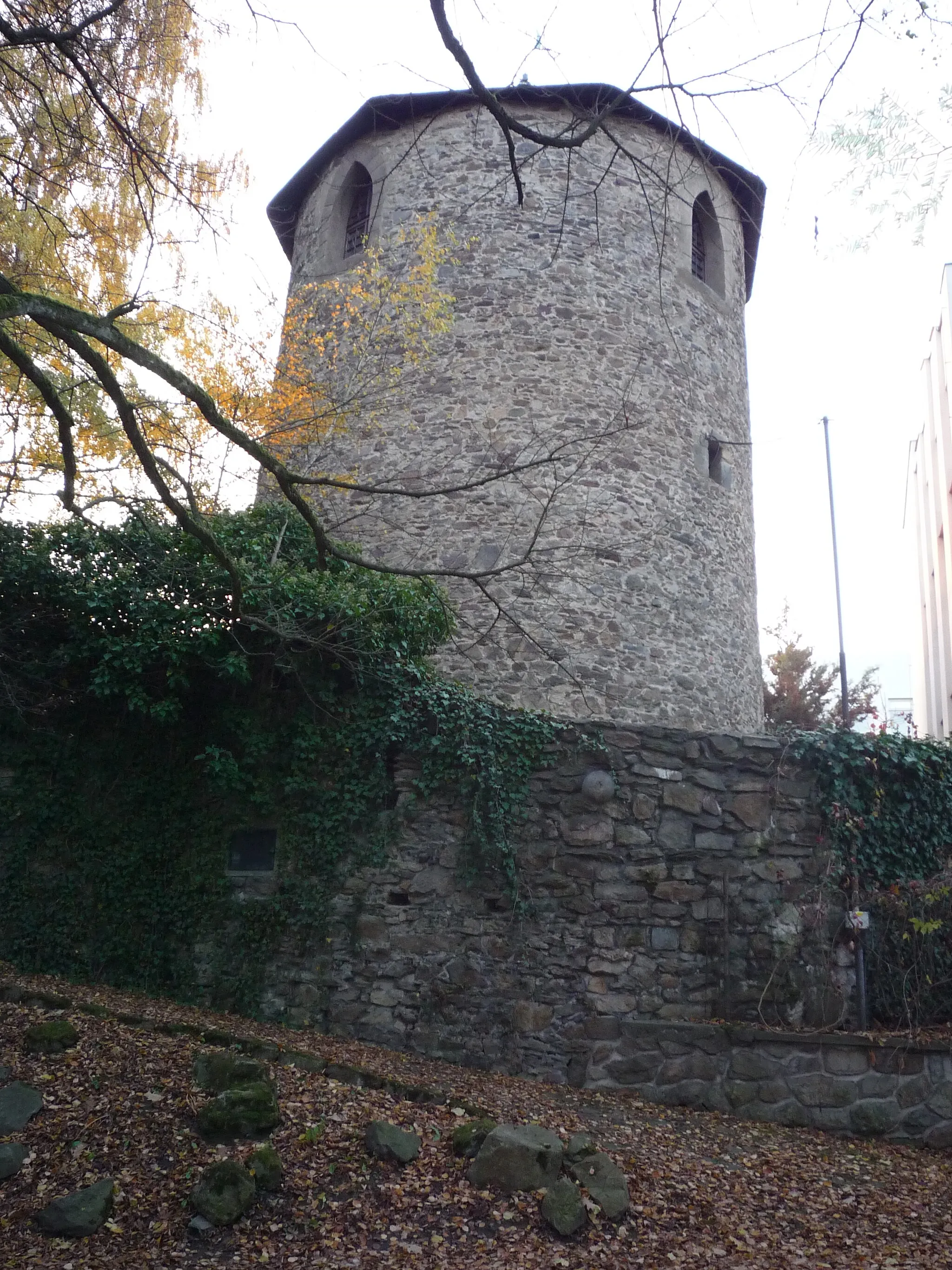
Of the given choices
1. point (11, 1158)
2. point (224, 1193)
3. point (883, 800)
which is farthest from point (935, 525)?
point (11, 1158)

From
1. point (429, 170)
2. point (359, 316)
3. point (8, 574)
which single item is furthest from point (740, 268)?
point (8, 574)

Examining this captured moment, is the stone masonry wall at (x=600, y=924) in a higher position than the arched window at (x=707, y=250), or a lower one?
lower

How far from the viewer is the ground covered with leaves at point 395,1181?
399 cm

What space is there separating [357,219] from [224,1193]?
11147 mm

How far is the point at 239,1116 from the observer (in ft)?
14.9

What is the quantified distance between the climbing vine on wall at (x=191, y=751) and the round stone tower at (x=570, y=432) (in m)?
2.52

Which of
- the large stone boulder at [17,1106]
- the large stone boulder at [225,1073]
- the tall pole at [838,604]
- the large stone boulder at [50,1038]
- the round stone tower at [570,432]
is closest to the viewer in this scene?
the large stone boulder at [17,1106]

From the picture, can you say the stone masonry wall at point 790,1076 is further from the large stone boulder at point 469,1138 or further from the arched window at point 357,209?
the arched window at point 357,209

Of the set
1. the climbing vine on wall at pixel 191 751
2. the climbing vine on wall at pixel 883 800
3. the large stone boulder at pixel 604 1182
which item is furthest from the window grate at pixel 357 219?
the large stone boulder at pixel 604 1182

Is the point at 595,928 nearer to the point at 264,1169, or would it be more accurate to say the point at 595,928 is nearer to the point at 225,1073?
the point at 225,1073

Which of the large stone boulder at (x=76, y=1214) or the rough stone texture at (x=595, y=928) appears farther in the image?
the rough stone texture at (x=595, y=928)

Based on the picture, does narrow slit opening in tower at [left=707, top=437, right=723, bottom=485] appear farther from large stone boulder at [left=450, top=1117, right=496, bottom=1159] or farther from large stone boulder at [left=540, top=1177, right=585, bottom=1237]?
large stone boulder at [left=540, top=1177, right=585, bottom=1237]

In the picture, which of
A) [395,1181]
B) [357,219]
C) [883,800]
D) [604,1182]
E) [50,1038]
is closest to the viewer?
[395,1181]

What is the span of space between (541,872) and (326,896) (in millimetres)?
1510
